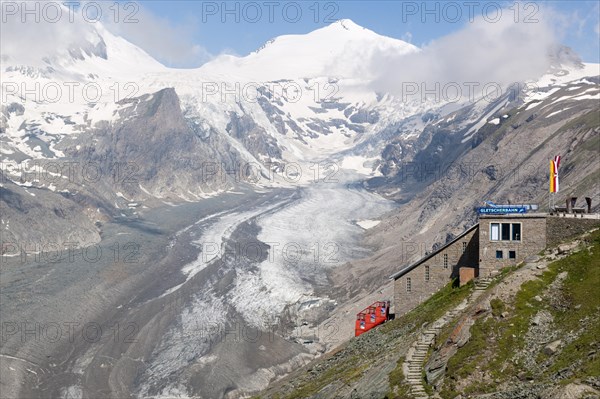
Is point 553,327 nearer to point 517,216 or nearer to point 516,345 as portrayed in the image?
point 516,345

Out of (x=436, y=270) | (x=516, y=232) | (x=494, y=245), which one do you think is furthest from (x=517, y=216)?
(x=436, y=270)

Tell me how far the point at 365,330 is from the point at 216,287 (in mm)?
110570

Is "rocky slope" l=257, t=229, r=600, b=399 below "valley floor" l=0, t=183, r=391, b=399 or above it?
above

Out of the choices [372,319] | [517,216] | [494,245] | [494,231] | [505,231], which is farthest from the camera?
[372,319]

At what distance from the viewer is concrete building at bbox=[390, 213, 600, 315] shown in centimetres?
6072

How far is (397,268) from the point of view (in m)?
173

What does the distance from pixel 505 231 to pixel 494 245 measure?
5.14ft

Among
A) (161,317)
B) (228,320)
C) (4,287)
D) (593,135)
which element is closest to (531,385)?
(228,320)

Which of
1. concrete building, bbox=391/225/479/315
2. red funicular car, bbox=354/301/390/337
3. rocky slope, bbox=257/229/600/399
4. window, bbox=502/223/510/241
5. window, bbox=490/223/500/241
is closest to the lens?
rocky slope, bbox=257/229/600/399

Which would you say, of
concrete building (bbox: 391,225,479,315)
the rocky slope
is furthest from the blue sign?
the rocky slope

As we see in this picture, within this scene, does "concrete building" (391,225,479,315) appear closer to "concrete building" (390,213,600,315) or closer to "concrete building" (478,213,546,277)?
"concrete building" (390,213,600,315)

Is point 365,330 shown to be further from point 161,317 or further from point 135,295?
point 135,295

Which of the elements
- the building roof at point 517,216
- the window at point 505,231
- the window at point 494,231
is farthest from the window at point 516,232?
the window at point 494,231

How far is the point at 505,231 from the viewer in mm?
63375
